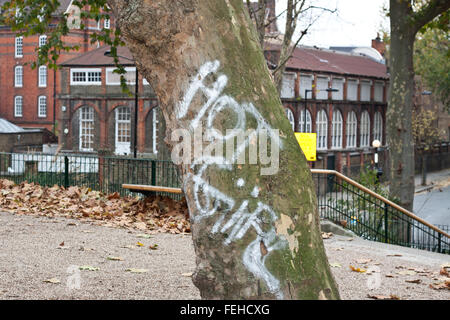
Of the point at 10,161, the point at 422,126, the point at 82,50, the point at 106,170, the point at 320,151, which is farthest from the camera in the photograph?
the point at 82,50

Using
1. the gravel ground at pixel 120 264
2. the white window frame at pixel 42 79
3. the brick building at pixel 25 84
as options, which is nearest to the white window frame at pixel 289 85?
the brick building at pixel 25 84

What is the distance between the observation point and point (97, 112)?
48.8 meters

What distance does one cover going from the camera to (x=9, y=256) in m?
8.28

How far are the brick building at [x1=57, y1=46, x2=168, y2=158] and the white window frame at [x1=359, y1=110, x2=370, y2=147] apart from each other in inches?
801

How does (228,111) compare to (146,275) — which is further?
(146,275)

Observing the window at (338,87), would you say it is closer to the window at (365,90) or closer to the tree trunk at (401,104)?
the window at (365,90)

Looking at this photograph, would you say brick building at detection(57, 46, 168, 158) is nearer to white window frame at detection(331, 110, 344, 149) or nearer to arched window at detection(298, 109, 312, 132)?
arched window at detection(298, 109, 312, 132)

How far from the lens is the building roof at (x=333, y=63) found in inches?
1937

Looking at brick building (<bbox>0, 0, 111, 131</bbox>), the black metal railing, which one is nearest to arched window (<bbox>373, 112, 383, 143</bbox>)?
brick building (<bbox>0, 0, 111, 131</bbox>)

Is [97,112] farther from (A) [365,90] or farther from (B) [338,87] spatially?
(A) [365,90]

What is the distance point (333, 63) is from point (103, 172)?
4152 centimetres
